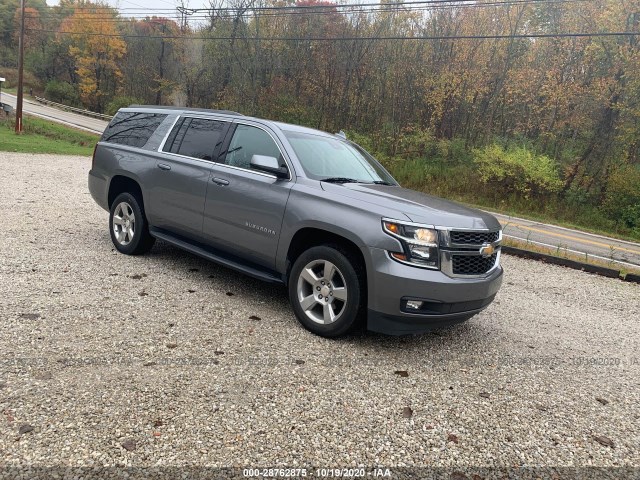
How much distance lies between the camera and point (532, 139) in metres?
21.0

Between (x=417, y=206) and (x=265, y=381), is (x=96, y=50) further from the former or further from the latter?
(x=265, y=381)

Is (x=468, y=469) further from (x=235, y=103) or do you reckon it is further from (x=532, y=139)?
(x=235, y=103)

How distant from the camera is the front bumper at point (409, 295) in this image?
3639 mm

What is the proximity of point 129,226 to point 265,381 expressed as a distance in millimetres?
3544

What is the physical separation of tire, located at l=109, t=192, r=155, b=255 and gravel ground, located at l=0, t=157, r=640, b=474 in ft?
0.90

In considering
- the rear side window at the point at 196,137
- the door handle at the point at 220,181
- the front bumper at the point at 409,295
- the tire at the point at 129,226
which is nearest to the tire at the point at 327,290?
the front bumper at the point at 409,295

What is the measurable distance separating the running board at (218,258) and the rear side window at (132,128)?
122 cm

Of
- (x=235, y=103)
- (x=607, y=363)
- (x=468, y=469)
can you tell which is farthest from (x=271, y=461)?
(x=235, y=103)

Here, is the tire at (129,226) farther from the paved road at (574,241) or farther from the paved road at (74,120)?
the paved road at (74,120)

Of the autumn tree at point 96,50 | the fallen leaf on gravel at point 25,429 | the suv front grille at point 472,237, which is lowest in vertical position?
the fallen leaf on gravel at point 25,429

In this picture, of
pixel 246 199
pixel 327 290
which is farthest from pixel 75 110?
pixel 327 290

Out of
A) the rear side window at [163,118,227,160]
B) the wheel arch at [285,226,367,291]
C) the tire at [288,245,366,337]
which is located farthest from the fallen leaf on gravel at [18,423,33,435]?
the rear side window at [163,118,227,160]

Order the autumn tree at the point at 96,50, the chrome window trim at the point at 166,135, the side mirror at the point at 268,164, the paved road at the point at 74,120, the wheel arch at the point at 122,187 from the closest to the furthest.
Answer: the side mirror at the point at 268,164
the chrome window trim at the point at 166,135
the wheel arch at the point at 122,187
the paved road at the point at 74,120
the autumn tree at the point at 96,50

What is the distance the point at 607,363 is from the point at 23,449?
468 cm
